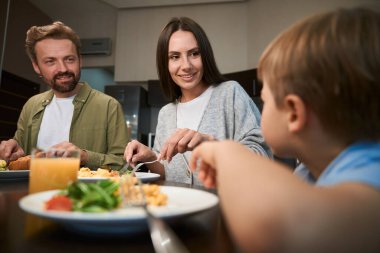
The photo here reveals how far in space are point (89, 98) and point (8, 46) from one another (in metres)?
3.04

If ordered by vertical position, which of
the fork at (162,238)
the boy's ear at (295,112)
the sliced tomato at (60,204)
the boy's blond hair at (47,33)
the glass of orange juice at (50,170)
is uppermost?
the boy's blond hair at (47,33)

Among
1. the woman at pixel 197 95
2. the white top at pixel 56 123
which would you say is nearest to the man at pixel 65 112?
the white top at pixel 56 123

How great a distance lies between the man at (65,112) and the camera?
1880 millimetres

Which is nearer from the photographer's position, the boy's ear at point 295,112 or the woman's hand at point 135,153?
the boy's ear at point 295,112

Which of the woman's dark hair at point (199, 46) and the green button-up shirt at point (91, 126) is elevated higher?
the woman's dark hair at point (199, 46)

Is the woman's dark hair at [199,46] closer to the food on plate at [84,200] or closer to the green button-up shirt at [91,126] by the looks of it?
the green button-up shirt at [91,126]

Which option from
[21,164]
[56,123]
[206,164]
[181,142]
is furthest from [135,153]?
[56,123]

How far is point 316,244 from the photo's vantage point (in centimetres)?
31

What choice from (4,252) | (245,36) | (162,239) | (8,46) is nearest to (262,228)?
(162,239)

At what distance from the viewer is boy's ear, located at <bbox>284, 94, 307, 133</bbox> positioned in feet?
1.37

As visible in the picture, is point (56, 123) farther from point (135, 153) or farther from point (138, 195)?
point (138, 195)

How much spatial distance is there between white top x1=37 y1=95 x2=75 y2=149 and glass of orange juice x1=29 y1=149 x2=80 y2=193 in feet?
4.19

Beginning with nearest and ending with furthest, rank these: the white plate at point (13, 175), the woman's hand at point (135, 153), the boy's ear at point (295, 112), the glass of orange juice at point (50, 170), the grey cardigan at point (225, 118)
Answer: the boy's ear at point (295, 112) → the glass of orange juice at point (50, 170) → the white plate at point (13, 175) → the woman's hand at point (135, 153) → the grey cardigan at point (225, 118)

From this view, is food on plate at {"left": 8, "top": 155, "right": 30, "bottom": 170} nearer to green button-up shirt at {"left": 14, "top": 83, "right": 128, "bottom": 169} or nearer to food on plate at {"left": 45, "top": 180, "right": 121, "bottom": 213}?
green button-up shirt at {"left": 14, "top": 83, "right": 128, "bottom": 169}
